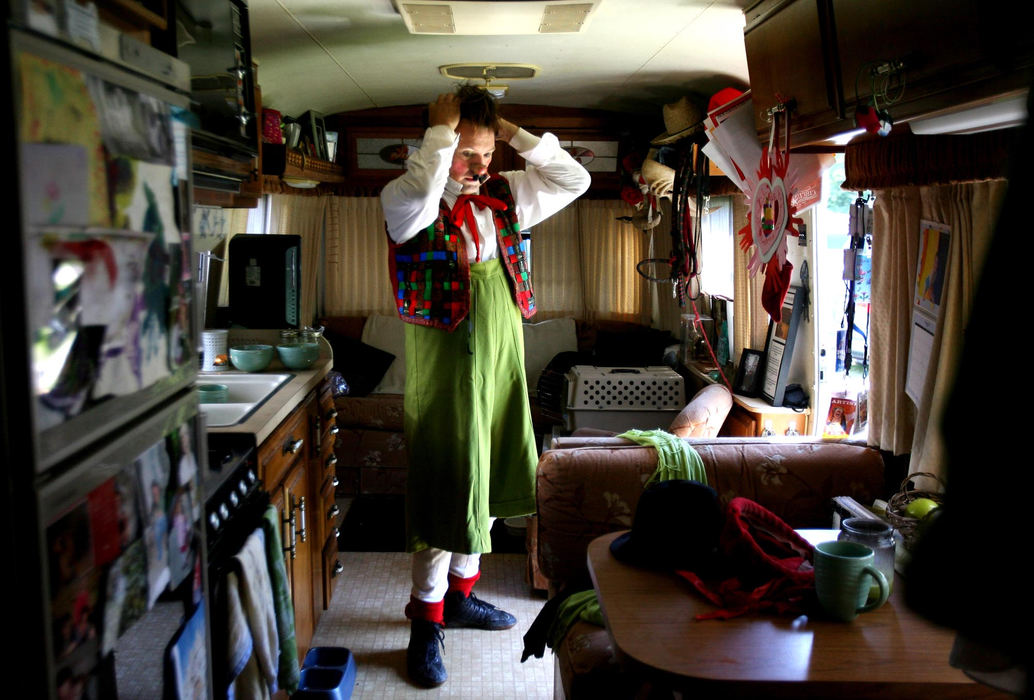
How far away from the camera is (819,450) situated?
225 cm

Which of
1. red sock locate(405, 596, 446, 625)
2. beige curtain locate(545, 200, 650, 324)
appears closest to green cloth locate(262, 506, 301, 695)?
red sock locate(405, 596, 446, 625)

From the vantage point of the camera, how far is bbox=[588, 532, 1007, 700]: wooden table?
3.98 ft

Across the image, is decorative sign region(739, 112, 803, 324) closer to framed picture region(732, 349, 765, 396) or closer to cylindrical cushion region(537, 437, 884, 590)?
cylindrical cushion region(537, 437, 884, 590)

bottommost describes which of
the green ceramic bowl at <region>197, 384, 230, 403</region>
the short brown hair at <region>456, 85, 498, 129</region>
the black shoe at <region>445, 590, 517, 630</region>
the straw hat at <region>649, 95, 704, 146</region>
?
the black shoe at <region>445, 590, 517, 630</region>

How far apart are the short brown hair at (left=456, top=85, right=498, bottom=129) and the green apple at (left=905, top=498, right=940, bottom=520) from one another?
172cm

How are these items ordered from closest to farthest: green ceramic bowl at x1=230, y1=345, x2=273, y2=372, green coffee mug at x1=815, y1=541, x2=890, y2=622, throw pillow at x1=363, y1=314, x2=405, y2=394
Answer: green coffee mug at x1=815, y1=541, x2=890, y2=622
green ceramic bowl at x1=230, y1=345, x2=273, y2=372
throw pillow at x1=363, y1=314, x2=405, y2=394

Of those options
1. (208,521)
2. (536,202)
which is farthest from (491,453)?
(208,521)

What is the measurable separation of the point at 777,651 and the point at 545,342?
4062 mm

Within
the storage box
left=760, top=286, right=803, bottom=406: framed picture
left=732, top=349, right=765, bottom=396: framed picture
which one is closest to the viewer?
left=760, top=286, right=803, bottom=406: framed picture

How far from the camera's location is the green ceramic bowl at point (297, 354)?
120 inches

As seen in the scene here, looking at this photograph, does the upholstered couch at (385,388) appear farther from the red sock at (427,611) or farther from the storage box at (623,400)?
the red sock at (427,611)

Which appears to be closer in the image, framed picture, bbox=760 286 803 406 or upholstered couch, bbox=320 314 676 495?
framed picture, bbox=760 286 803 406

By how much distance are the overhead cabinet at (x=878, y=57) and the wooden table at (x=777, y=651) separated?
2.77 feet

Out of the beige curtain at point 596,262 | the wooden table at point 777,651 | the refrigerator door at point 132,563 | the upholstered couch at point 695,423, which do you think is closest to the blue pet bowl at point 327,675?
the upholstered couch at point 695,423
